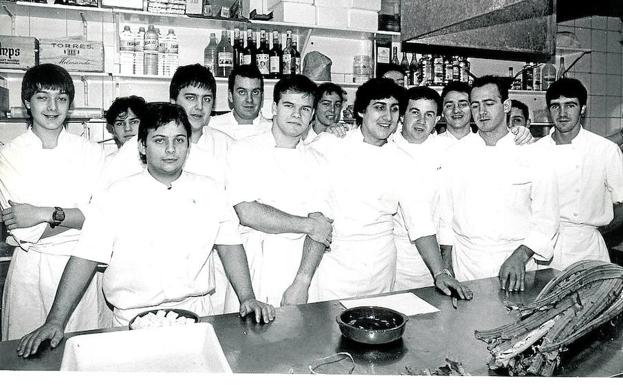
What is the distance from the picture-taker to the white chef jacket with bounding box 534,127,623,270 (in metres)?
3.05

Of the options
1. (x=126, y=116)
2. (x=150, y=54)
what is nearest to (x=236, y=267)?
(x=126, y=116)

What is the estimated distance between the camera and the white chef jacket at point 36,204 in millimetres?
2350

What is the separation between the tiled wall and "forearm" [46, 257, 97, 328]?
520cm

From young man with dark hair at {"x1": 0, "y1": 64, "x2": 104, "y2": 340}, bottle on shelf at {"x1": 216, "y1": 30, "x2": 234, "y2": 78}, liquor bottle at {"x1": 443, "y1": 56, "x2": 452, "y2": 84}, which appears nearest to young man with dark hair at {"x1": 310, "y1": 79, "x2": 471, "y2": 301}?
young man with dark hair at {"x1": 0, "y1": 64, "x2": 104, "y2": 340}

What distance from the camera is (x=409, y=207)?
2.54m

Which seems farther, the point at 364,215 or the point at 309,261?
the point at 364,215

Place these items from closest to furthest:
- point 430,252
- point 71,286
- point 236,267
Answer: point 71,286
point 236,267
point 430,252

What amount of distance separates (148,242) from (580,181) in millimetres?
2597

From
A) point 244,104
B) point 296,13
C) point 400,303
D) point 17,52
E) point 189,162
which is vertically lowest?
point 400,303

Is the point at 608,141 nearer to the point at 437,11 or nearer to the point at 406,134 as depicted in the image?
the point at 406,134

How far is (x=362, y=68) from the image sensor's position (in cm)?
439

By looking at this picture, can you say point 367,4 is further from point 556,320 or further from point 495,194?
point 556,320

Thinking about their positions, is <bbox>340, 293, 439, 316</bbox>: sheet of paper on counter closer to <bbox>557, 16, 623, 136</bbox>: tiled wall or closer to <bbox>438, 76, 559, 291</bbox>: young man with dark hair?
<bbox>438, 76, 559, 291</bbox>: young man with dark hair

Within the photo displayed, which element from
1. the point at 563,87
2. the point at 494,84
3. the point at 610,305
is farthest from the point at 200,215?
the point at 563,87
